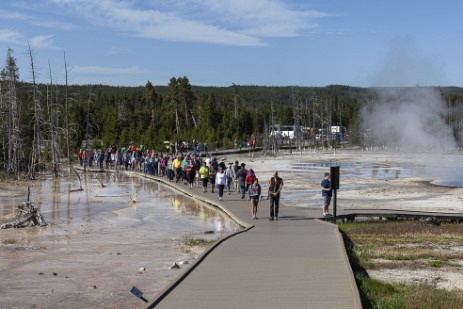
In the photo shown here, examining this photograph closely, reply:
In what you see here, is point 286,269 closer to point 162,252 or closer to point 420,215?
point 162,252

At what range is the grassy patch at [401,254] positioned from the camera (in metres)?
11.7

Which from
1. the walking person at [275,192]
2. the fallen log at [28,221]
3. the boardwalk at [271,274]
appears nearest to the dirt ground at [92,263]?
the fallen log at [28,221]

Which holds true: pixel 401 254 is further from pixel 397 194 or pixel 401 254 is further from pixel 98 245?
pixel 397 194

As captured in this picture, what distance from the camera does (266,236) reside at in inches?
659

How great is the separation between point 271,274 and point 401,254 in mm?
5331

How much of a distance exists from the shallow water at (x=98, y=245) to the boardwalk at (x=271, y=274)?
1.35m

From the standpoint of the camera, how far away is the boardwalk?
10.0 meters

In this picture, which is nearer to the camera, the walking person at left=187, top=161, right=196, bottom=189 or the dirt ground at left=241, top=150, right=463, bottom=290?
the dirt ground at left=241, top=150, right=463, bottom=290

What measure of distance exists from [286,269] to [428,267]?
425cm

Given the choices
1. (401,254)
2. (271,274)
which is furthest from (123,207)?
(271,274)

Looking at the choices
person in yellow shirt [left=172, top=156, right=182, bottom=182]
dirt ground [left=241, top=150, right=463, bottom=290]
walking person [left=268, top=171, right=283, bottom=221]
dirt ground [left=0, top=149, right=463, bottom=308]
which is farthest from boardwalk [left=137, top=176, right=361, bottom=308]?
person in yellow shirt [left=172, top=156, right=182, bottom=182]

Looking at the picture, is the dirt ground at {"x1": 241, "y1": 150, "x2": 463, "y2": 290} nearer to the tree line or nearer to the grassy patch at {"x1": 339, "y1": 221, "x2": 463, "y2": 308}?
the grassy patch at {"x1": 339, "y1": 221, "x2": 463, "y2": 308}

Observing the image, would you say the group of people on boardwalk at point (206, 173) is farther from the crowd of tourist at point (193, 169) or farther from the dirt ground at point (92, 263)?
the dirt ground at point (92, 263)

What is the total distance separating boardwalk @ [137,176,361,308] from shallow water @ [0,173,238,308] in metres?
1.35
